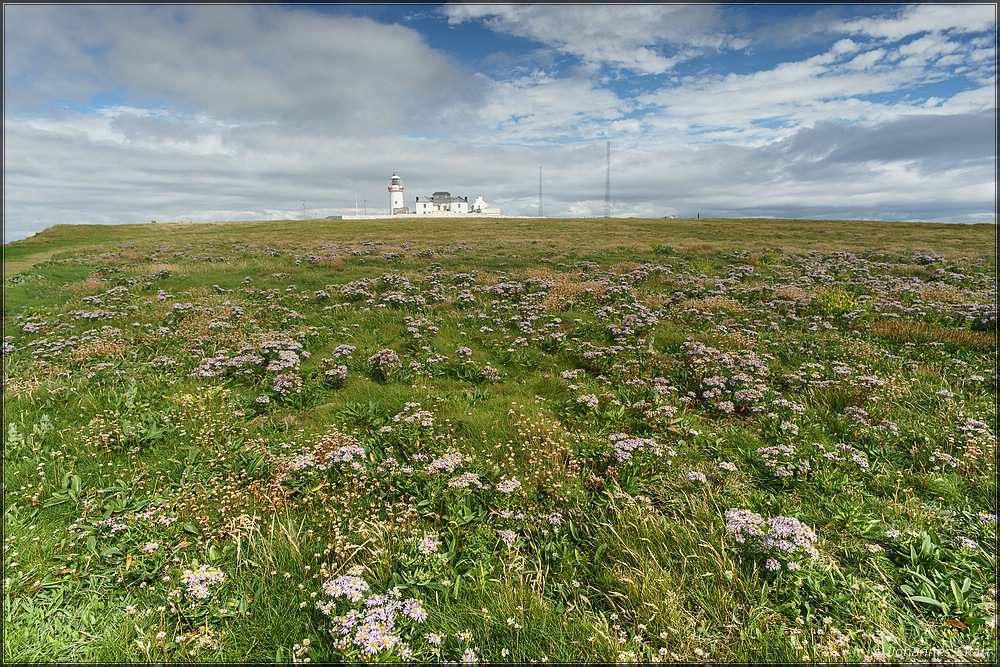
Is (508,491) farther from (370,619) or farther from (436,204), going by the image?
(436,204)

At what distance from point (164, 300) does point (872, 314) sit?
22.5m

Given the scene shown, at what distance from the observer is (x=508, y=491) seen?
4.76 meters

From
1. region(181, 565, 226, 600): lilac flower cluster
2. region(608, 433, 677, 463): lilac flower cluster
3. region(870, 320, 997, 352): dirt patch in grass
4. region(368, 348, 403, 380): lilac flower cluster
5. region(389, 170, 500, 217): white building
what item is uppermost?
region(389, 170, 500, 217): white building

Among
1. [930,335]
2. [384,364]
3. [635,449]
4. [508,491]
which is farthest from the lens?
[930,335]

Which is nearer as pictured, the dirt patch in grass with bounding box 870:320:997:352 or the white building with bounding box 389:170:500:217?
the dirt patch in grass with bounding box 870:320:997:352

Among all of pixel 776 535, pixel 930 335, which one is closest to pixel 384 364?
pixel 776 535

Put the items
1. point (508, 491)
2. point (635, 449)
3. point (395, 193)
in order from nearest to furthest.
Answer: point (508, 491), point (635, 449), point (395, 193)

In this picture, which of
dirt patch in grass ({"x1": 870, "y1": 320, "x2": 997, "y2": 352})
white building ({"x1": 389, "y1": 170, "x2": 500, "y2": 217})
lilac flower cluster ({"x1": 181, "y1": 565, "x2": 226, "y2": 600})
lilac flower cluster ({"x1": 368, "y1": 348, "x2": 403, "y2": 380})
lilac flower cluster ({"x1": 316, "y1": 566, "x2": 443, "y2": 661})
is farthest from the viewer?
white building ({"x1": 389, "y1": 170, "x2": 500, "y2": 217})

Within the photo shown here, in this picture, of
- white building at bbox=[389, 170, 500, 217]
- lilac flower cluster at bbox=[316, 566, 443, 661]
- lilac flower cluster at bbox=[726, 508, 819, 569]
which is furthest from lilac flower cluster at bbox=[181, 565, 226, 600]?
white building at bbox=[389, 170, 500, 217]

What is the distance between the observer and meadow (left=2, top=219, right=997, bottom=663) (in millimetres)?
3314

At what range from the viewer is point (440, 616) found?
3.41 m

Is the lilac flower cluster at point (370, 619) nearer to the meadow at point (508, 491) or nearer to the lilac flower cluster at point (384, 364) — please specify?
the meadow at point (508, 491)

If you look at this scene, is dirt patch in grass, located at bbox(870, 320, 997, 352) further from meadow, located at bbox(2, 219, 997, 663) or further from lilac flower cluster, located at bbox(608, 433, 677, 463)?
lilac flower cluster, located at bbox(608, 433, 677, 463)

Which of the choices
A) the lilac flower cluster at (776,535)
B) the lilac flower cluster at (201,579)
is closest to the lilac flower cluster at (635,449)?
the lilac flower cluster at (776,535)
